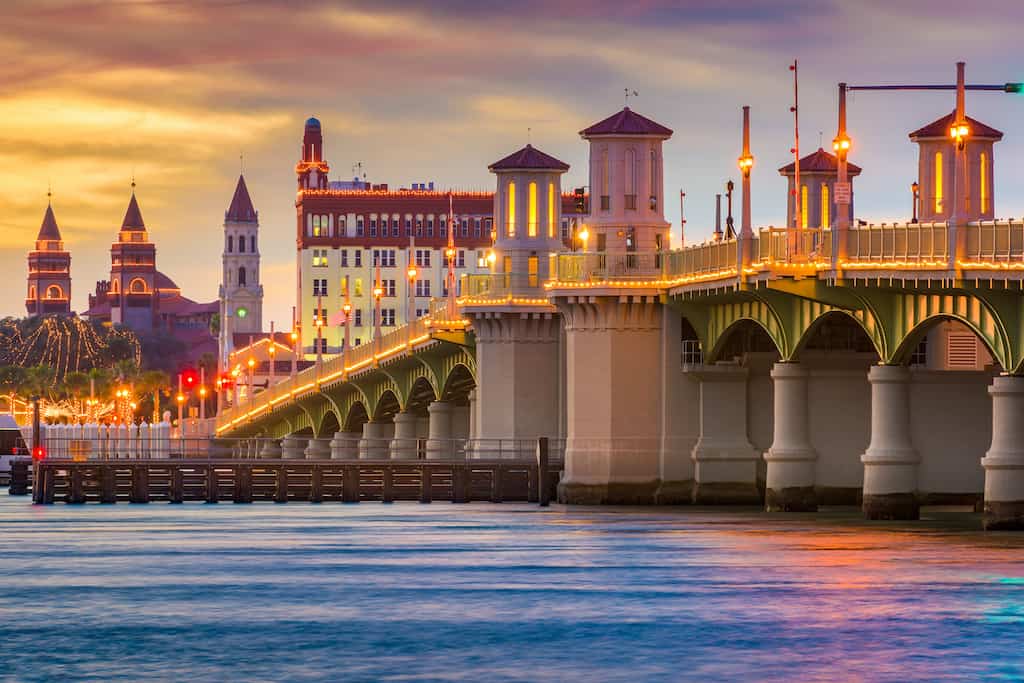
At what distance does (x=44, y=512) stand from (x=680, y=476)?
2833cm

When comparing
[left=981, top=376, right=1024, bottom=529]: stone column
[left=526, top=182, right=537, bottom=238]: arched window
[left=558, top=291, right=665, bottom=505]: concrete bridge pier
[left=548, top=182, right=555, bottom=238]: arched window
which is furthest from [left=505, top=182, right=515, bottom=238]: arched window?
[left=981, top=376, right=1024, bottom=529]: stone column

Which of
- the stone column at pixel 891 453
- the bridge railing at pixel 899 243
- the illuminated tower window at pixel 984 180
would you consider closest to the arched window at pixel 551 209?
the illuminated tower window at pixel 984 180

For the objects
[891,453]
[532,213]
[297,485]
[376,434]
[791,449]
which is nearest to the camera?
[891,453]

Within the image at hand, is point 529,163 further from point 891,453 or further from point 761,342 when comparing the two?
point 891,453

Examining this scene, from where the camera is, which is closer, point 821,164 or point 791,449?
point 791,449

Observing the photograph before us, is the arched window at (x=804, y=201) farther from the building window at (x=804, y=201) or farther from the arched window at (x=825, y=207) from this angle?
the arched window at (x=825, y=207)

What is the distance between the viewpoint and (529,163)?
404ft

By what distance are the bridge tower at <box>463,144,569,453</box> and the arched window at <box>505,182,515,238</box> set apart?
5 cm

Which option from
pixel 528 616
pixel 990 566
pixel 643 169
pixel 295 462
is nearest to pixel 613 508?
pixel 643 169

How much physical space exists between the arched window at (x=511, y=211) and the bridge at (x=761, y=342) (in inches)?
2.6

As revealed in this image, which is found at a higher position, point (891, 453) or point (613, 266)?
point (613, 266)

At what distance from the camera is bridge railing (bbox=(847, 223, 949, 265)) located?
84.0m

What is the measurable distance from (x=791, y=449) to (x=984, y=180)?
52.9 ft

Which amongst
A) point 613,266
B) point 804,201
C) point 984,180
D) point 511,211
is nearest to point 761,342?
point 613,266
